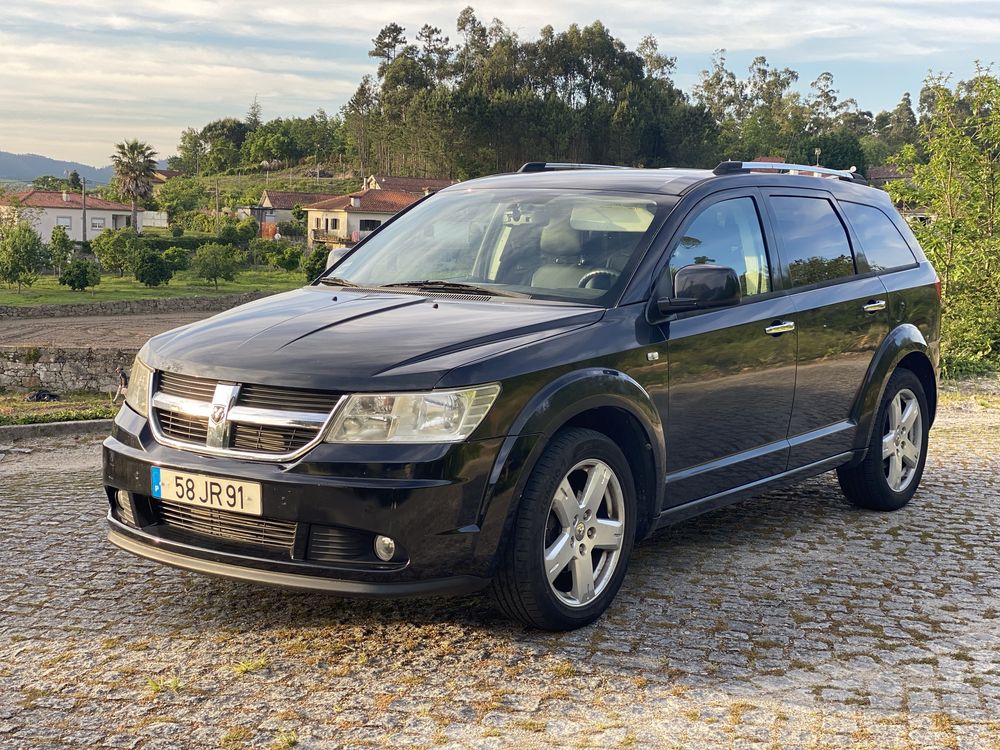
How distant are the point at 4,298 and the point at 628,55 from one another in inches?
2912

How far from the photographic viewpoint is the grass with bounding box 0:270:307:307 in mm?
61594

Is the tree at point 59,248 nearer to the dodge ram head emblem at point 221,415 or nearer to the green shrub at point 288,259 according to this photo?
the green shrub at point 288,259

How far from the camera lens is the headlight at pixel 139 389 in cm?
463

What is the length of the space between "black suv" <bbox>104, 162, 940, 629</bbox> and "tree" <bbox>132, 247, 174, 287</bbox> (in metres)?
66.2

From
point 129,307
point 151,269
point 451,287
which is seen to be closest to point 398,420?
point 451,287

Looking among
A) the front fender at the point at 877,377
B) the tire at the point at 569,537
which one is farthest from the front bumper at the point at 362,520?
the front fender at the point at 877,377

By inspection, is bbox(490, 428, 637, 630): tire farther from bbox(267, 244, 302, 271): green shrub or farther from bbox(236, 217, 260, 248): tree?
bbox(236, 217, 260, 248): tree

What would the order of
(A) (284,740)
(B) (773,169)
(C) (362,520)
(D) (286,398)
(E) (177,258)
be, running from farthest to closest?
(E) (177,258)
(B) (773,169)
(D) (286,398)
(C) (362,520)
(A) (284,740)

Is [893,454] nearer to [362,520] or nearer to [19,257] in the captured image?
[362,520]

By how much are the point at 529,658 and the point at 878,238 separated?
12.7ft

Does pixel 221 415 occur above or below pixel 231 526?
above

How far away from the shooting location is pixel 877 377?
667 centimetres

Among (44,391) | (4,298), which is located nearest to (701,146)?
(4,298)

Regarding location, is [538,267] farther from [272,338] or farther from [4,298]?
[4,298]
